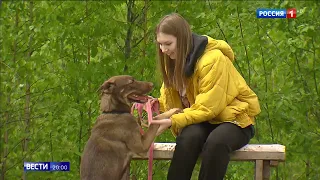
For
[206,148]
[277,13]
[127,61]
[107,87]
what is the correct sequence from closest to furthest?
[206,148], [107,87], [127,61], [277,13]

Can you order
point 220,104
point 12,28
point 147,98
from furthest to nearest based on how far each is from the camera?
point 12,28 → point 147,98 → point 220,104

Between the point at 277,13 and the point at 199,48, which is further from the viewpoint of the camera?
the point at 277,13

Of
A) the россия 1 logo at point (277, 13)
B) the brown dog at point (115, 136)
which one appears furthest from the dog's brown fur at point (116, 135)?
the россия 1 logo at point (277, 13)

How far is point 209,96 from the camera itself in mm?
5578

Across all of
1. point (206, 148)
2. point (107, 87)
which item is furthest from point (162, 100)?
point (206, 148)

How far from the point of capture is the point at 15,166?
9.04 m

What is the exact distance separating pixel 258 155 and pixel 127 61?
8.01 feet

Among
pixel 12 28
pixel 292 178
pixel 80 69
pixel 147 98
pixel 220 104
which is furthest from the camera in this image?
pixel 292 178

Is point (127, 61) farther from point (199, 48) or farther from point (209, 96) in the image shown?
point (209, 96)

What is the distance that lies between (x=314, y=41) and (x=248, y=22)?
0.77 metres

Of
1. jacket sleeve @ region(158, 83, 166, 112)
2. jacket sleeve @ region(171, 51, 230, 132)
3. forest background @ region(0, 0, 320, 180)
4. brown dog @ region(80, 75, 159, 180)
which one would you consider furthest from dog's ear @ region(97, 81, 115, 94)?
forest background @ region(0, 0, 320, 180)

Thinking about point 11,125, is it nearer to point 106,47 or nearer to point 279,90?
point 106,47

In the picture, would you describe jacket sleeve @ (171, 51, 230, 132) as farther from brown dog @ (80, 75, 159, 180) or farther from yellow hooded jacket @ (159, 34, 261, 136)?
brown dog @ (80, 75, 159, 180)

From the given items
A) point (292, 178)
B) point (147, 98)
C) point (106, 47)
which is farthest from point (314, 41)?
point (147, 98)
